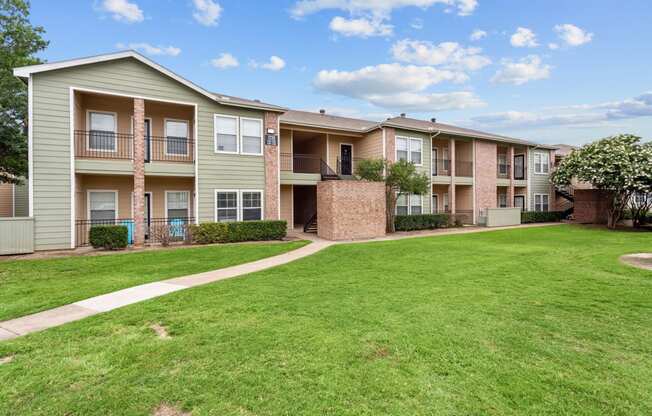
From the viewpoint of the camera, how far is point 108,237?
12.1 meters

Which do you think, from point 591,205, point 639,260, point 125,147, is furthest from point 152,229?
point 591,205

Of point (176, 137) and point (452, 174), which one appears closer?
point (176, 137)

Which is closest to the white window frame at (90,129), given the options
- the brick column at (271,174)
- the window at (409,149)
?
the brick column at (271,174)

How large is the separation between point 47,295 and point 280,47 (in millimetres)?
18863

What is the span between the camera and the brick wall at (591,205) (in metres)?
25.4

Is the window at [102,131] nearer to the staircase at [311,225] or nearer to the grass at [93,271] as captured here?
the grass at [93,271]

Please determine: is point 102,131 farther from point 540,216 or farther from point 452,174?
point 540,216

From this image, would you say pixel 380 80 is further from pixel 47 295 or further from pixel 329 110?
pixel 47 295

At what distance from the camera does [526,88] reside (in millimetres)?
22359

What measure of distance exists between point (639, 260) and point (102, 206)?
2029cm

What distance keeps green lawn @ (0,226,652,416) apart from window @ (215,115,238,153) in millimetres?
9711

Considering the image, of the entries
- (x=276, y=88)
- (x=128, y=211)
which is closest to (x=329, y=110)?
(x=276, y=88)

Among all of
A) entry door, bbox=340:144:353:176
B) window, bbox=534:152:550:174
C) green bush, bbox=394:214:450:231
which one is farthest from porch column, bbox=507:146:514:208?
entry door, bbox=340:144:353:176

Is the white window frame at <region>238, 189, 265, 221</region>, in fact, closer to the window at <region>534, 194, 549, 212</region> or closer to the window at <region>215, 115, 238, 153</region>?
the window at <region>215, 115, 238, 153</region>
